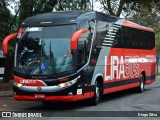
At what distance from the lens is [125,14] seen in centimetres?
3005

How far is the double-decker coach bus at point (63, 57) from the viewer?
546 inches

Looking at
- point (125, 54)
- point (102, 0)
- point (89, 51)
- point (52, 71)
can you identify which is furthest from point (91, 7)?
point (52, 71)

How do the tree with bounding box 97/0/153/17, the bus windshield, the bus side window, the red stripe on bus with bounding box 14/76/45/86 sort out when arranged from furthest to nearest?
1. the tree with bounding box 97/0/153/17
2. the bus side window
3. the bus windshield
4. the red stripe on bus with bounding box 14/76/45/86

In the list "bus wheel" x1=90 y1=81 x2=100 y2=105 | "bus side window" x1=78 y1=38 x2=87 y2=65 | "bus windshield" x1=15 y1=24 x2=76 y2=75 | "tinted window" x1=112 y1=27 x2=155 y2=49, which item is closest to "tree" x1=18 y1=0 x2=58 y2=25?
"tinted window" x1=112 y1=27 x2=155 y2=49

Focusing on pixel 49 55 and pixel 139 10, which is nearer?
pixel 49 55

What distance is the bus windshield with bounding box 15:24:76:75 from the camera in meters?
14.0

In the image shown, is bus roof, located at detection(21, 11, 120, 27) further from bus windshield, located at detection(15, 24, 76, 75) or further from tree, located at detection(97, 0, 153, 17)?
tree, located at detection(97, 0, 153, 17)

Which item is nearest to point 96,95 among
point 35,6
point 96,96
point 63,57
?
point 96,96

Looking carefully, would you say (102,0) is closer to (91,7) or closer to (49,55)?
(91,7)

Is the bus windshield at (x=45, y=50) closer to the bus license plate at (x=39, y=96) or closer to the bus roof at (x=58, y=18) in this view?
the bus roof at (x=58, y=18)

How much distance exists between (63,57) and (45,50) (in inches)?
28.4

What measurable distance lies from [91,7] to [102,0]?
10.4 feet

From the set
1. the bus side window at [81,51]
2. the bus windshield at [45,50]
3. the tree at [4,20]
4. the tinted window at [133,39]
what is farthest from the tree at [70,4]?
the bus side window at [81,51]

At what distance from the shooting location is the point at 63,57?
46.1 ft
